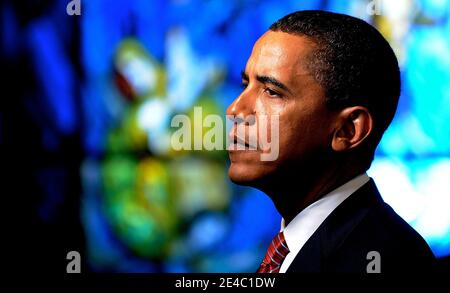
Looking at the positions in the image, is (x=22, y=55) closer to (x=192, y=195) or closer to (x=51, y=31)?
(x=51, y=31)

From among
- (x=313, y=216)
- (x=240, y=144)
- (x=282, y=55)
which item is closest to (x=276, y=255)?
(x=313, y=216)

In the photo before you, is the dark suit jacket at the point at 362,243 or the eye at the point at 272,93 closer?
the dark suit jacket at the point at 362,243

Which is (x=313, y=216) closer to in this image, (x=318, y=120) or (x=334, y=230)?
(x=334, y=230)

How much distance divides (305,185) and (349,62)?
22cm

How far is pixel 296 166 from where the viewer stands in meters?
1.14

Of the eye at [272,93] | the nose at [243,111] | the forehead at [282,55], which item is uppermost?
the forehead at [282,55]

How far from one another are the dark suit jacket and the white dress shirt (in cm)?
1

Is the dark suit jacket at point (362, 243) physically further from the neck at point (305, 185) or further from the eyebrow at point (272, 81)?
the eyebrow at point (272, 81)

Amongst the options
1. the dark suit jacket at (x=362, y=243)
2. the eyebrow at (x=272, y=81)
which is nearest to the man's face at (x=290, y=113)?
the eyebrow at (x=272, y=81)

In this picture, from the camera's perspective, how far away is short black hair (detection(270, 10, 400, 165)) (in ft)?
3.68

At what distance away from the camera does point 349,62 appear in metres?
1.12

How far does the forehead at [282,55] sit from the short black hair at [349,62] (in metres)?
0.01

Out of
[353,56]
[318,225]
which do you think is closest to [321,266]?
[318,225]

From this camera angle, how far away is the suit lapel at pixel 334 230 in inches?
41.9
